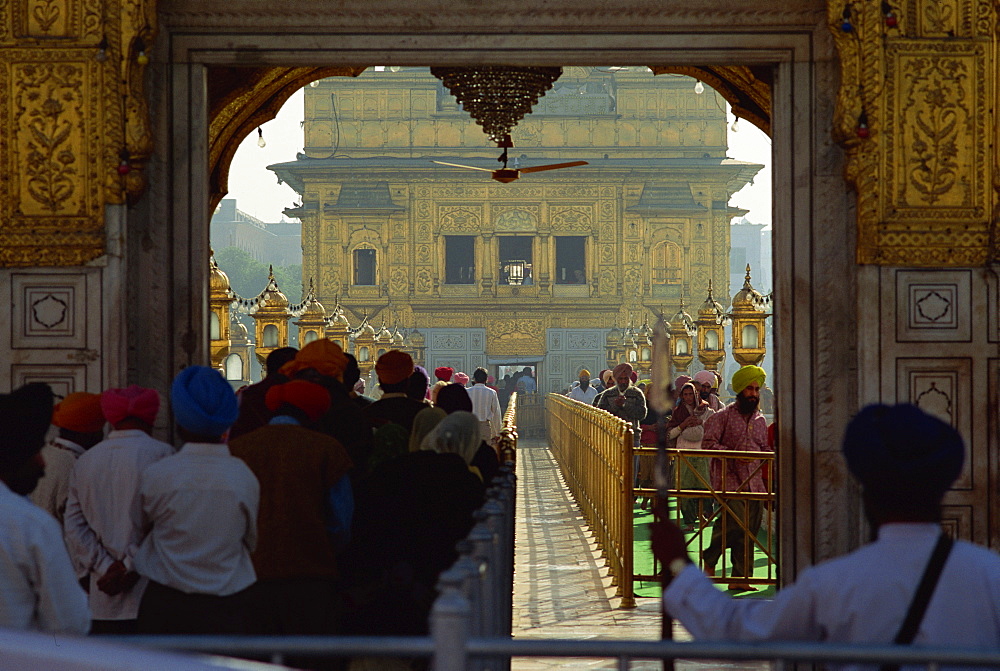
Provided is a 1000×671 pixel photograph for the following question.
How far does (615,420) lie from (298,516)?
692cm

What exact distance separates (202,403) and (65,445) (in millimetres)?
1200

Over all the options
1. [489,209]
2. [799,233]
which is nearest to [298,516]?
[799,233]

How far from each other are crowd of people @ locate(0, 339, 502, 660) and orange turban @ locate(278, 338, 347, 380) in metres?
0.16

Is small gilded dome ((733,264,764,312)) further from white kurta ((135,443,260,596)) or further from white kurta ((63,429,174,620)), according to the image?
white kurta ((135,443,260,596))

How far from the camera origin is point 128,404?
178 inches

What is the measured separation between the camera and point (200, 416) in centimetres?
404

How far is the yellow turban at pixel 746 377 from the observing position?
9586 millimetres

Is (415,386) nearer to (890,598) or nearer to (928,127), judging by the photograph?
(928,127)

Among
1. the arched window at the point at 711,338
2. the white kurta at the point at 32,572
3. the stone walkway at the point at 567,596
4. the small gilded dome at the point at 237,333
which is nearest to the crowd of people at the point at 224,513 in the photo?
the white kurta at the point at 32,572

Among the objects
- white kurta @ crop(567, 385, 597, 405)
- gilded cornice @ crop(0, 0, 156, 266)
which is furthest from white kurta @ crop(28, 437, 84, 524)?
white kurta @ crop(567, 385, 597, 405)

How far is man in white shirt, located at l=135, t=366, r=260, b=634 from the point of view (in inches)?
155

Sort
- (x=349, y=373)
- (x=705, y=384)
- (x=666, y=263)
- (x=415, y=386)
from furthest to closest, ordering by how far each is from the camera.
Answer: (x=666, y=263), (x=705, y=384), (x=415, y=386), (x=349, y=373)

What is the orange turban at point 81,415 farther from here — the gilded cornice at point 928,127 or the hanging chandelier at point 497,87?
the hanging chandelier at point 497,87

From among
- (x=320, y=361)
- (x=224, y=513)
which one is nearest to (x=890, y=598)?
(x=224, y=513)
